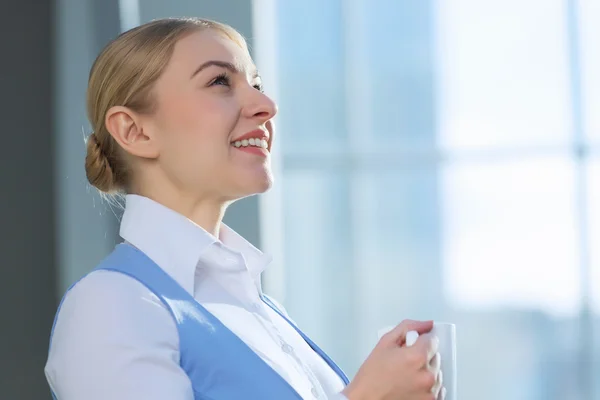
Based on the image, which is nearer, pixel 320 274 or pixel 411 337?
pixel 411 337

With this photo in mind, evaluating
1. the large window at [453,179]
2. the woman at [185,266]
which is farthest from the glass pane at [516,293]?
the woman at [185,266]

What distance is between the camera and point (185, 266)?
1159 mm

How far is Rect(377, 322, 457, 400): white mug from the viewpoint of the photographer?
3.38ft

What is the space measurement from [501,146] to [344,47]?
814mm

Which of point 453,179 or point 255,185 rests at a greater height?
point 255,185

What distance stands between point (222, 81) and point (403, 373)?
504mm

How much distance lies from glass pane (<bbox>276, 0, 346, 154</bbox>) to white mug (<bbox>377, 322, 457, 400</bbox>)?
9.50 feet

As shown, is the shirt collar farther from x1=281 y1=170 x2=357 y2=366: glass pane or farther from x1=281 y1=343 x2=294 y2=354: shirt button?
x1=281 y1=170 x2=357 y2=366: glass pane

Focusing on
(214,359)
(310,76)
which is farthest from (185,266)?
(310,76)

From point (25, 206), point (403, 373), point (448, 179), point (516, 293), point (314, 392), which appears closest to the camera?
point (403, 373)

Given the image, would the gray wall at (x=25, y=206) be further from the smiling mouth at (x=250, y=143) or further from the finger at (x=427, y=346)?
the finger at (x=427, y=346)

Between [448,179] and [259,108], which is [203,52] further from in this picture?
[448,179]

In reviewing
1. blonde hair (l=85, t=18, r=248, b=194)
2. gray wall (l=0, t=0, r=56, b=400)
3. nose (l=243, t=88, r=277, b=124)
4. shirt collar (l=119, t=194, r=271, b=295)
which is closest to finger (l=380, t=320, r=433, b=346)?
shirt collar (l=119, t=194, r=271, b=295)

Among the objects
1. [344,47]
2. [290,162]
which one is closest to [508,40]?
[344,47]
